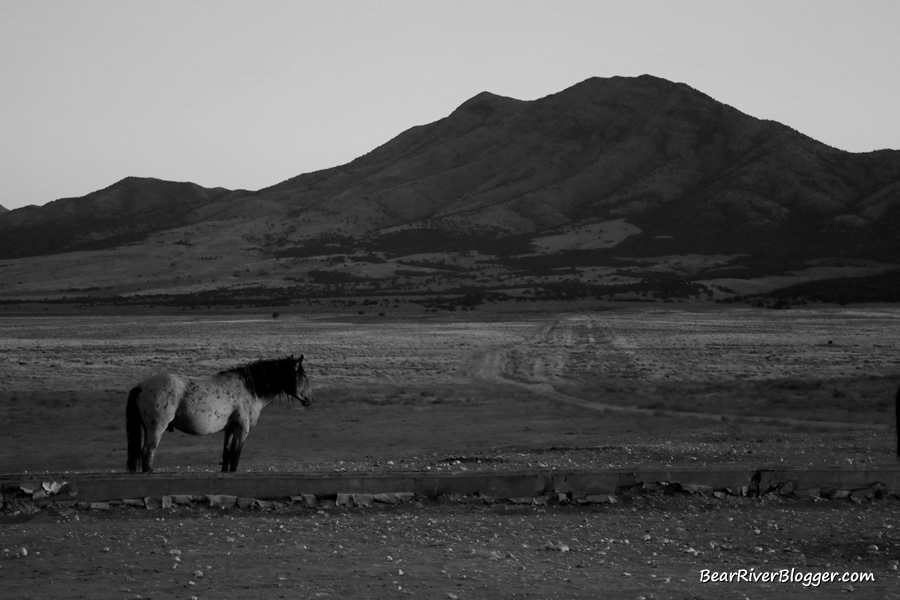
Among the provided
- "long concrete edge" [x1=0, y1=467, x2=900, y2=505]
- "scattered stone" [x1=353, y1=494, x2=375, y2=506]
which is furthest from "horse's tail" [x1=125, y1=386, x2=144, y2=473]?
"scattered stone" [x1=353, y1=494, x2=375, y2=506]

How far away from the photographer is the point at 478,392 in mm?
34594

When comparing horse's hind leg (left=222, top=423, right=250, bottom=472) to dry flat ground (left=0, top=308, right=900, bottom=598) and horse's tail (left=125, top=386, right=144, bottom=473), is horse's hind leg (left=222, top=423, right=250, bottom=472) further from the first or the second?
dry flat ground (left=0, top=308, right=900, bottom=598)

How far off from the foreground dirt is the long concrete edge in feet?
0.88

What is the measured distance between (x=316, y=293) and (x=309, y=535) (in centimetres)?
12908

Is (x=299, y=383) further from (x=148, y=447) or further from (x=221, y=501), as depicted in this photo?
(x=221, y=501)

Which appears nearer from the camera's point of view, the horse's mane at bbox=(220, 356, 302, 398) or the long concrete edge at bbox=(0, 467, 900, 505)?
the long concrete edge at bbox=(0, 467, 900, 505)

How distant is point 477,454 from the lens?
19.9 metres

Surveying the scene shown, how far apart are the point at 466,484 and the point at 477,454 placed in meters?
6.43

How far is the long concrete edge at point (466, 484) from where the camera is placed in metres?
12.7

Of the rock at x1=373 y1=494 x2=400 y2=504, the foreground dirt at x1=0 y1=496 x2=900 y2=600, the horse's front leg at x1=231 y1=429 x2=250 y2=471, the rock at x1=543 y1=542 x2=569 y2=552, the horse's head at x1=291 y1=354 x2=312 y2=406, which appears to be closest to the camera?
the foreground dirt at x1=0 y1=496 x2=900 y2=600

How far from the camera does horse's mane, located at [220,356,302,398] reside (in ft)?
50.3

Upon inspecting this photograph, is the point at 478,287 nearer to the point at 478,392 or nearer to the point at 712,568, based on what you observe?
the point at 478,392

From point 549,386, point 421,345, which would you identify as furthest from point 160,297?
point 549,386

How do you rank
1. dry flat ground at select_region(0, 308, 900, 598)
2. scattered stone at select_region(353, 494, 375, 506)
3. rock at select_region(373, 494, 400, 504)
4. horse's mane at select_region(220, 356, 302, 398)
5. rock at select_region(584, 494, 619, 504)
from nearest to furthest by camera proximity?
1. dry flat ground at select_region(0, 308, 900, 598)
2. scattered stone at select_region(353, 494, 375, 506)
3. rock at select_region(373, 494, 400, 504)
4. rock at select_region(584, 494, 619, 504)
5. horse's mane at select_region(220, 356, 302, 398)
